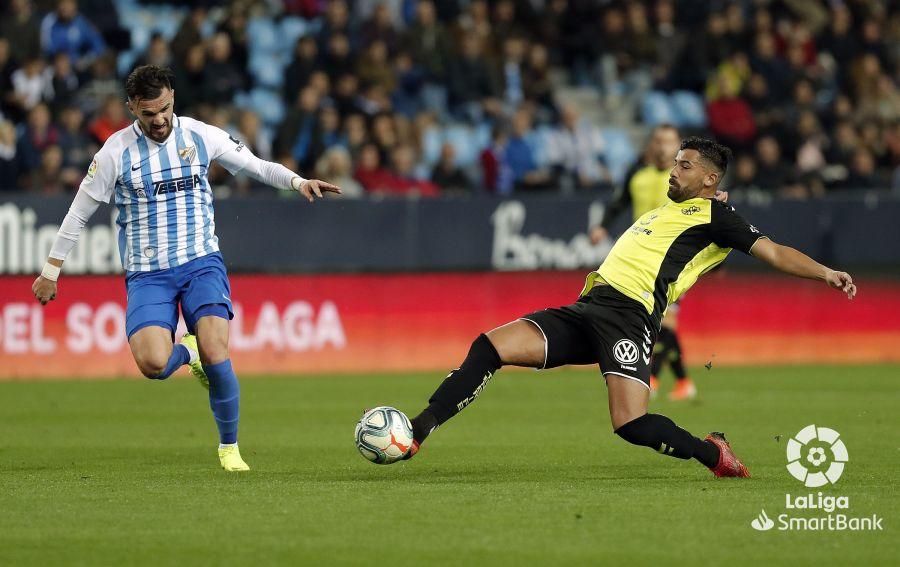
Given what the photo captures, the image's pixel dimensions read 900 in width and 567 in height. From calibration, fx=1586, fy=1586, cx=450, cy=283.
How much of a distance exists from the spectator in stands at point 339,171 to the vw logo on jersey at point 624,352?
31.8 feet

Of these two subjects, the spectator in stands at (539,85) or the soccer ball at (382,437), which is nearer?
the soccer ball at (382,437)

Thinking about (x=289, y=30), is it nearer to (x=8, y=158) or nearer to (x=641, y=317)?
(x=8, y=158)

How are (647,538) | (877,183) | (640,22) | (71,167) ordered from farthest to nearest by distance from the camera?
(640,22), (877,183), (71,167), (647,538)

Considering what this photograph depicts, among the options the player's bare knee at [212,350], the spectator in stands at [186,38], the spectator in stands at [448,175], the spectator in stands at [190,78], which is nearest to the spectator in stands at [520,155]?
the spectator in stands at [448,175]

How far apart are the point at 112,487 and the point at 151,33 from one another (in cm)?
1297

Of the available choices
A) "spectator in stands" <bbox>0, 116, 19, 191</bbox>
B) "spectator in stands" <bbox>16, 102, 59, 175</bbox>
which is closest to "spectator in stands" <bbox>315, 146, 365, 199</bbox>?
"spectator in stands" <bbox>16, 102, 59, 175</bbox>

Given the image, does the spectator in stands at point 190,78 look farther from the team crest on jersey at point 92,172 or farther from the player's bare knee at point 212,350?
the player's bare knee at point 212,350

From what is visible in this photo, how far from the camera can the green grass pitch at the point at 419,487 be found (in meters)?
6.64

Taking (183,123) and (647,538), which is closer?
(647,538)

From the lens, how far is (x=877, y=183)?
2184 cm

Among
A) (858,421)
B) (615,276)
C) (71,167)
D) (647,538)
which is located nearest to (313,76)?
(71,167)

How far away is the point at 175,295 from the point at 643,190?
20.5 ft

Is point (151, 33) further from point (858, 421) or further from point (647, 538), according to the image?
point (647, 538)

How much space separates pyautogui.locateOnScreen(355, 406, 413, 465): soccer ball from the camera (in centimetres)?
849
